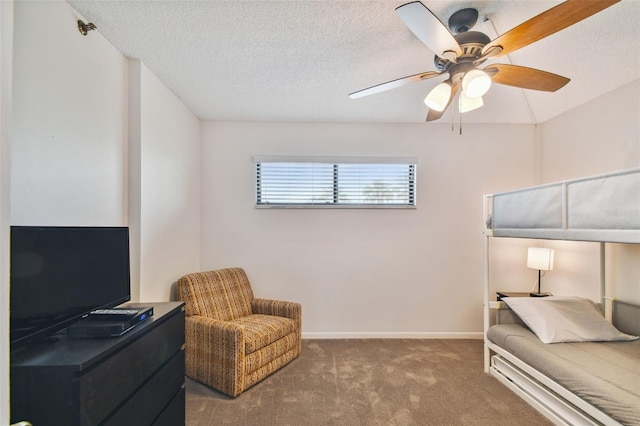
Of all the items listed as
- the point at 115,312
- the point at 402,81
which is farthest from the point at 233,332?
the point at 402,81

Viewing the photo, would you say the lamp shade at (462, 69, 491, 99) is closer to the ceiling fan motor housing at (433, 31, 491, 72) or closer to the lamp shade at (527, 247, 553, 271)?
the ceiling fan motor housing at (433, 31, 491, 72)

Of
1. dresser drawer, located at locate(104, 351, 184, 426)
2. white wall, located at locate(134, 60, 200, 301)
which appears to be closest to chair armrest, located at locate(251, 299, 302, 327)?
white wall, located at locate(134, 60, 200, 301)

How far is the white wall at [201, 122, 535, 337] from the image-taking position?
330 centimetres

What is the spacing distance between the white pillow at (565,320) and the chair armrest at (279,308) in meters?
1.92

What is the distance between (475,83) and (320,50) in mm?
1103

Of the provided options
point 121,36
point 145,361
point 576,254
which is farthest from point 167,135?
point 576,254

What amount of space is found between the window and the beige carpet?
1.65m

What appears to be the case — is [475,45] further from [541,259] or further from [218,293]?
[218,293]

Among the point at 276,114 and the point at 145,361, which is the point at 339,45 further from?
the point at 145,361

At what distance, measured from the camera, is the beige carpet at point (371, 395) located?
6.40ft

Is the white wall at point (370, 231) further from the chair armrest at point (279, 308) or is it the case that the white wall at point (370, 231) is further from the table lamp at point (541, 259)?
the table lamp at point (541, 259)

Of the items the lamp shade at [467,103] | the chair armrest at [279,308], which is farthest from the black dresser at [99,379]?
the lamp shade at [467,103]

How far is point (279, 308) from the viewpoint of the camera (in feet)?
9.41

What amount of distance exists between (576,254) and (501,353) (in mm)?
1415
